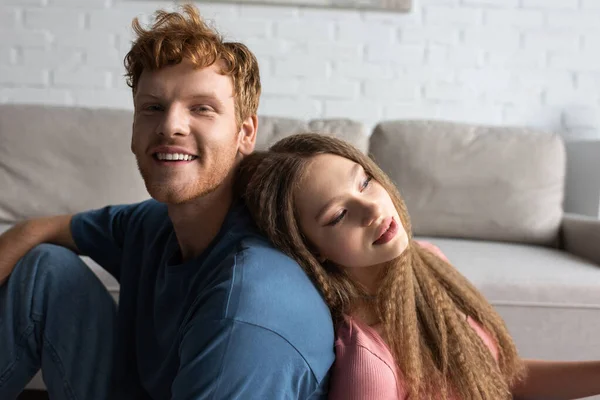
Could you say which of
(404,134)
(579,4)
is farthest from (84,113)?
(579,4)

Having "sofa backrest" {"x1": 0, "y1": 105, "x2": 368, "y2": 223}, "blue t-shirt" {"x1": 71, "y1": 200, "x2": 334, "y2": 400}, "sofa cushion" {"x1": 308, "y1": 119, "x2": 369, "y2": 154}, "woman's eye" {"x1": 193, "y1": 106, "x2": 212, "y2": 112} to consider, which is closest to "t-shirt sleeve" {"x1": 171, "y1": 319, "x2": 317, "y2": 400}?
"blue t-shirt" {"x1": 71, "y1": 200, "x2": 334, "y2": 400}

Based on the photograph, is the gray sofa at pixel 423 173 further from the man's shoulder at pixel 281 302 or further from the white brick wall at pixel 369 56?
the man's shoulder at pixel 281 302

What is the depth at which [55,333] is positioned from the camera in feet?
3.46

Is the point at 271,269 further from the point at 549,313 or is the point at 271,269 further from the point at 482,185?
the point at 482,185

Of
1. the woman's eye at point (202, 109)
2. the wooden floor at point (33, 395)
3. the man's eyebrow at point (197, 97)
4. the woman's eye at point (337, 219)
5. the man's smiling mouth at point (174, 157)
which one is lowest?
the wooden floor at point (33, 395)

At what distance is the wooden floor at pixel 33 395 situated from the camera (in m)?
1.71

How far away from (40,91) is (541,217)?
198cm

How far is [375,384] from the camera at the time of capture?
81 cm

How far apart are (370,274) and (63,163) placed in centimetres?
136

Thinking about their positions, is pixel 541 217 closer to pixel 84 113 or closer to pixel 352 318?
pixel 352 318

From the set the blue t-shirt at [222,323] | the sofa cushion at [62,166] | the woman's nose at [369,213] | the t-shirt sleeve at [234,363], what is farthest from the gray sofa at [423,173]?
the t-shirt sleeve at [234,363]

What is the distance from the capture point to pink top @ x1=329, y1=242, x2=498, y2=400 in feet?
2.63

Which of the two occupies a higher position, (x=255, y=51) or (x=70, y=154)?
(x=255, y=51)

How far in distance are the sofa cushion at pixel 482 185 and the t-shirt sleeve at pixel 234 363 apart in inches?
54.8
